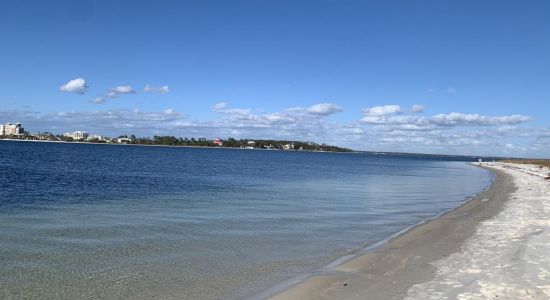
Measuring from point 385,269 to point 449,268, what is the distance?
1.45 metres

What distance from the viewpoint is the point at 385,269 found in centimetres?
1077

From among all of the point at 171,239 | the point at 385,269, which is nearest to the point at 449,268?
the point at 385,269

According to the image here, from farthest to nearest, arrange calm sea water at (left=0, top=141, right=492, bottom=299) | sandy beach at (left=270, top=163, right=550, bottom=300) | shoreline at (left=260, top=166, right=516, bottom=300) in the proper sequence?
calm sea water at (left=0, top=141, right=492, bottom=299) < shoreline at (left=260, top=166, right=516, bottom=300) < sandy beach at (left=270, top=163, right=550, bottom=300)

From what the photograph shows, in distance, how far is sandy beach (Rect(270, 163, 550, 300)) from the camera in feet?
28.0

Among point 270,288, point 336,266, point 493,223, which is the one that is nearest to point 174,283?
point 270,288

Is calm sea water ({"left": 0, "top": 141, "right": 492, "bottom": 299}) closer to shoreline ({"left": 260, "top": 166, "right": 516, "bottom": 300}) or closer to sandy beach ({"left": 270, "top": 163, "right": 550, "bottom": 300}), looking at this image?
shoreline ({"left": 260, "top": 166, "right": 516, "bottom": 300})

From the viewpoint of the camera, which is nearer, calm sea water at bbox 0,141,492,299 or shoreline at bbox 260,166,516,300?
shoreline at bbox 260,166,516,300

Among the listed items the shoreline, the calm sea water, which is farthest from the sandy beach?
the calm sea water

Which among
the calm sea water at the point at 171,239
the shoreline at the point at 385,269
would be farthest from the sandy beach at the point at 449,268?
the calm sea water at the point at 171,239

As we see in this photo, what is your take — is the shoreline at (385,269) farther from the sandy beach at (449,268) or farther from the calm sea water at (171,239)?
the calm sea water at (171,239)

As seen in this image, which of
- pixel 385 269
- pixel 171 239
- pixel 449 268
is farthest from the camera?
pixel 171 239

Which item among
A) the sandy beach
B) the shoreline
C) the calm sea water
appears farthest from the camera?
the calm sea water

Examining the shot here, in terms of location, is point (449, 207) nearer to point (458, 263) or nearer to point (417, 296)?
point (458, 263)

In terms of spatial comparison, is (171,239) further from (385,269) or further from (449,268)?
(449,268)
